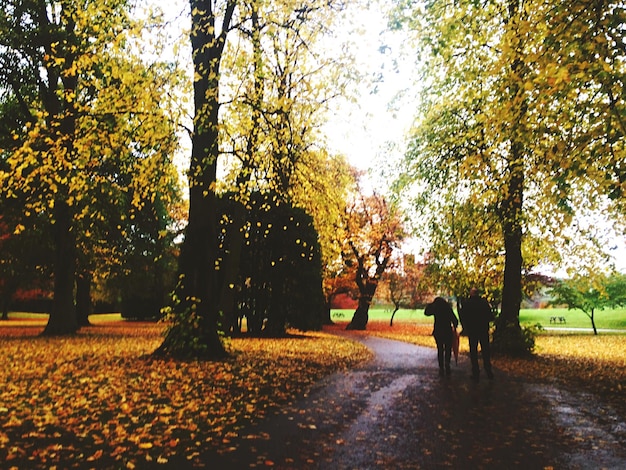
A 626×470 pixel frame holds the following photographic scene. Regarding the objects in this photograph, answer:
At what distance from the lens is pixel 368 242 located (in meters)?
37.9

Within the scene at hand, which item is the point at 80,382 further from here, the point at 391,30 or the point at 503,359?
the point at 503,359

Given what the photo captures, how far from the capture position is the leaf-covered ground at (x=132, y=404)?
5.25m

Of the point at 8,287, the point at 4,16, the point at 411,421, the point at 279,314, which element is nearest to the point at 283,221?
the point at 279,314

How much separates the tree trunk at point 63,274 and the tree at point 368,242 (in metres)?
20.0

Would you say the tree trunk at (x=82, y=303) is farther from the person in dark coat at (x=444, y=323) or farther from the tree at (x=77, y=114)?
the person in dark coat at (x=444, y=323)

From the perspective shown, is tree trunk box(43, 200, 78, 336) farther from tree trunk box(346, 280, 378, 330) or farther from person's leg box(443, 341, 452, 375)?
tree trunk box(346, 280, 378, 330)

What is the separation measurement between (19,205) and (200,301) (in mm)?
13430

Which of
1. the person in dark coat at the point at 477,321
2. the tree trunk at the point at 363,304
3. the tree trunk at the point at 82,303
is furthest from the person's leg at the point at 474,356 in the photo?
the tree trunk at the point at 82,303

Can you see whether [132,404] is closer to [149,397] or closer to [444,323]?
[149,397]

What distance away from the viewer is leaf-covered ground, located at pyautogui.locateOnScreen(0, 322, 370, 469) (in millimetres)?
5250

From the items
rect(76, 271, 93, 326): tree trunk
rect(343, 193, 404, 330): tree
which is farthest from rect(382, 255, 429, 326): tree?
rect(76, 271, 93, 326): tree trunk

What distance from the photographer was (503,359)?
1541 centimetres

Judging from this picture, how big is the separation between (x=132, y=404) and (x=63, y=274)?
16352 millimetres

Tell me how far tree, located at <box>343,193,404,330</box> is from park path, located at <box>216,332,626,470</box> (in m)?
27.9
